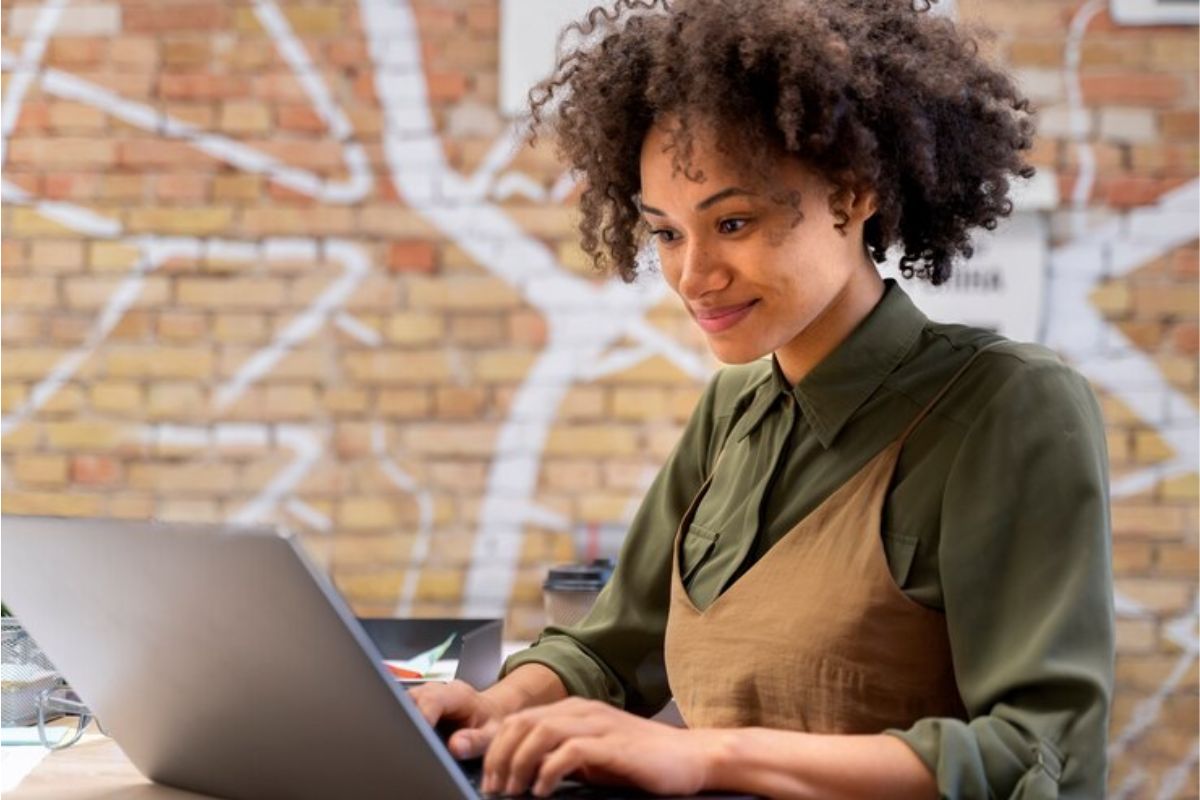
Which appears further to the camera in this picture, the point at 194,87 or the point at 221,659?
the point at 194,87

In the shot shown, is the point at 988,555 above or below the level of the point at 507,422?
above

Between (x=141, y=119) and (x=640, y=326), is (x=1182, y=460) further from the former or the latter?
(x=141, y=119)

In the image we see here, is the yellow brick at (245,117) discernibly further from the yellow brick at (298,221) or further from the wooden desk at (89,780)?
the wooden desk at (89,780)

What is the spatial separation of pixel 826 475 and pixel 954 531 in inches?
6.7

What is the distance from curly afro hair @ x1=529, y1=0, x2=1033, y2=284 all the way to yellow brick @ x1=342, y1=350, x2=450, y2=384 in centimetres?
158

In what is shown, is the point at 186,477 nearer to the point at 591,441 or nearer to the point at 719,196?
the point at 591,441

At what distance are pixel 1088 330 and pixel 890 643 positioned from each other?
2056mm

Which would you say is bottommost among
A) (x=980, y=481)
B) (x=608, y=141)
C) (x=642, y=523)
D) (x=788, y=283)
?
(x=642, y=523)

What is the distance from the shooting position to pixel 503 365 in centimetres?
310

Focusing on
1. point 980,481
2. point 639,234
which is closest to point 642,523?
point 639,234

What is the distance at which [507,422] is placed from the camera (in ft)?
10.2

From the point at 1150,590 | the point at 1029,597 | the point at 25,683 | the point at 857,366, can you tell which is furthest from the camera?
the point at 1150,590

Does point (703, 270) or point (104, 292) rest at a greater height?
point (703, 270)

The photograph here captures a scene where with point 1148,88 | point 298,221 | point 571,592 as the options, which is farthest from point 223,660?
point 1148,88
